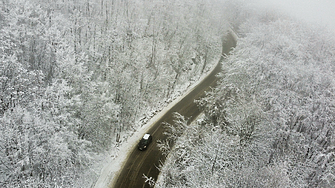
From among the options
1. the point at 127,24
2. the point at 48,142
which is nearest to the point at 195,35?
the point at 127,24

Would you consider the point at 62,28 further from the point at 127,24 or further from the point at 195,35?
the point at 195,35

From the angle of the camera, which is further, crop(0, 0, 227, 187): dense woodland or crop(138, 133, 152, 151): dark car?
crop(138, 133, 152, 151): dark car

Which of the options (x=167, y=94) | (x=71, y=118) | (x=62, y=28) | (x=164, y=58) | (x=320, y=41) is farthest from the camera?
→ (x=164, y=58)

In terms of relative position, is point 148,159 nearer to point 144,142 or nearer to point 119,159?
point 144,142

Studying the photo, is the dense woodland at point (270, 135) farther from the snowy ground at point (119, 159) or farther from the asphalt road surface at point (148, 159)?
the snowy ground at point (119, 159)

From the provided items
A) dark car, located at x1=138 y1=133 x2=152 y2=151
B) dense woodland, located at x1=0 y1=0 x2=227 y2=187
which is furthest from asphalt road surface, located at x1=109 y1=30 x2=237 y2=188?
dense woodland, located at x1=0 y1=0 x2=227 y2=187

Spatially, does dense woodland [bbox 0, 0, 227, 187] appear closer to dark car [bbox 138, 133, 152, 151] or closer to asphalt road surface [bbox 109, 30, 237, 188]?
asphalt road surface [bbox 109, 30, 237, 188]

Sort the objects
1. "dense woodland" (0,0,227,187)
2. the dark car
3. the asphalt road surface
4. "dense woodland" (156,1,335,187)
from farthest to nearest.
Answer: the dark car
the asphalt road surface
"dense woodland" (156,1,335,187)
"dense woodland" (0,0,227,187)
